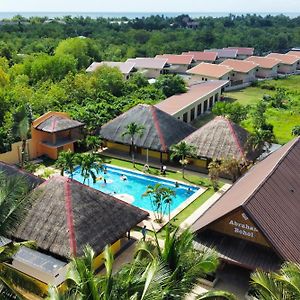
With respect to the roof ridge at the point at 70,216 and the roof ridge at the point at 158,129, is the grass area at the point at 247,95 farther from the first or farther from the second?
the roof ridge at the point at 70,216

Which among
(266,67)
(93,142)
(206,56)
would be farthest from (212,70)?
(93,142)

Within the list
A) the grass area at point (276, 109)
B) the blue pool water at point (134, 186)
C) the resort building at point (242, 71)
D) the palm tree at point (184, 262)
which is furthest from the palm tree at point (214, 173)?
the resort building at point (242, 71)

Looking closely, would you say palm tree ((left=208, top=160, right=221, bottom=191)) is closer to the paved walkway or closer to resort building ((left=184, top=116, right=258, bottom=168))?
the paved walkway

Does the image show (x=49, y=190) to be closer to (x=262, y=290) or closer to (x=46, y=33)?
(x=262, y=290)

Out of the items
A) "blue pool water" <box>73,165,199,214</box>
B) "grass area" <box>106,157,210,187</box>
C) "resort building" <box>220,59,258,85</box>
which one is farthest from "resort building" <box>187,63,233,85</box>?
"blue pool water" <box>73,165,199,214</box>

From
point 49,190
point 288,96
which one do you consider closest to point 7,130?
point 49,190

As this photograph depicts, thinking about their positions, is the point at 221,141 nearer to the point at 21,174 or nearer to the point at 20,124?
the point at 20,124
